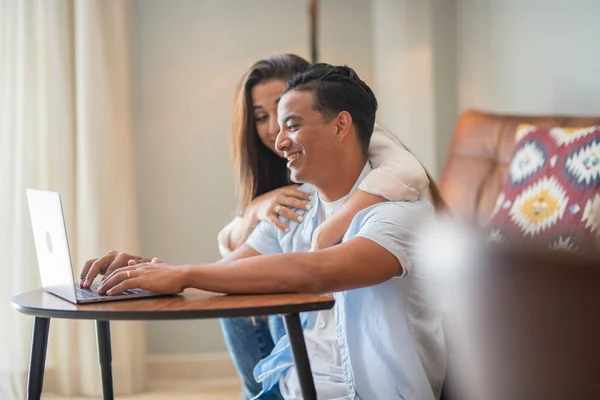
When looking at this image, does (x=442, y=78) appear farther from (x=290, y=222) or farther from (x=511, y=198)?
(x=290, y=222)

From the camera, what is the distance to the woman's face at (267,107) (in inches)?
79.7

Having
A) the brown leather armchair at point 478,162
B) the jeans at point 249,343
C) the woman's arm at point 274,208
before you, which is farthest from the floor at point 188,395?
the brown leather armchair at point 478,162

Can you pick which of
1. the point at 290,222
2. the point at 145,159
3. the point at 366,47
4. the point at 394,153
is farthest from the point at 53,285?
the point at 366,47

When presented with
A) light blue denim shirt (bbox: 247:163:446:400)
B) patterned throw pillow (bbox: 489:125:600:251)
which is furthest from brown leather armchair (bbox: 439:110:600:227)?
light blue denim shirt (bbox: 247:163:446:400)

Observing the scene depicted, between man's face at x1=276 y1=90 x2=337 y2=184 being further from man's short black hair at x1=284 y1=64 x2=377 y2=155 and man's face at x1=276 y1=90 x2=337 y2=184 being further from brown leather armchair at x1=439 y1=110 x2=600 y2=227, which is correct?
brown leather armchair at x1=439 y1=110 x2=600 y2=227

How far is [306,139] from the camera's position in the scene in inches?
61.1

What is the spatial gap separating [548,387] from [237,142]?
5.56 feet

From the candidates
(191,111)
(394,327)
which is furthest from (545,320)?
(191,111)

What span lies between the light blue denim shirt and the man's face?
0.19 m

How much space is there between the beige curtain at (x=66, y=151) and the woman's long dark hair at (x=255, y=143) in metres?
0.85

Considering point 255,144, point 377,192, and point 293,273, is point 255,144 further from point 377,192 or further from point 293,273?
point 293,273

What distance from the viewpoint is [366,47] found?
3.23 m

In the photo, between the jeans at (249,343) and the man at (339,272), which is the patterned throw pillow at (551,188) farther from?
the jeans at (249,343)

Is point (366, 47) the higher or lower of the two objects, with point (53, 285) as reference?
higher
